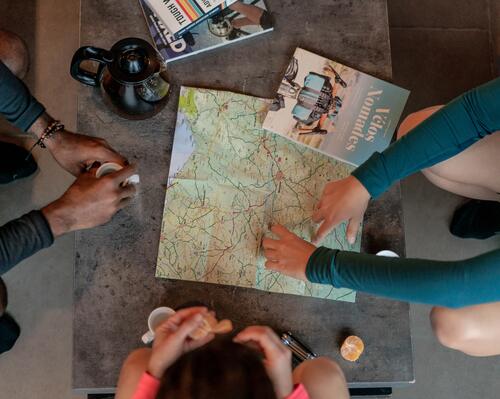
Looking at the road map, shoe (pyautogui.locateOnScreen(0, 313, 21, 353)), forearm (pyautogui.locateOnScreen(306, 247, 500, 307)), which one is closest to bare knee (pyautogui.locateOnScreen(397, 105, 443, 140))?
the road map

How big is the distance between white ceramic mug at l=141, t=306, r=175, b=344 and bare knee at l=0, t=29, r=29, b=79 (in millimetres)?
970

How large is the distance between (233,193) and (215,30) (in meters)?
0.36

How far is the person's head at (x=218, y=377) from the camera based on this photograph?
67 cm

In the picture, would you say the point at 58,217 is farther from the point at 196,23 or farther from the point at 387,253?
the point at 387,253

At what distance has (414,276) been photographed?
91 cm

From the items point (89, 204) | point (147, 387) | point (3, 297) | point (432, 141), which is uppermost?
point (432, 141)

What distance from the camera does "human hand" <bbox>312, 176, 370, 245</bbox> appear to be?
1.01 m

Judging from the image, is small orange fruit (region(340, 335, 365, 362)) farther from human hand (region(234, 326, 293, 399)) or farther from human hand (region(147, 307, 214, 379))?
human hand (region(147, 307, 214, 379))

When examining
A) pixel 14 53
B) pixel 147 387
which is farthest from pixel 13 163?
pixel 147 387

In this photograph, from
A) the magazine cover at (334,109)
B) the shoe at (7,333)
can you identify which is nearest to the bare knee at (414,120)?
the magazine cover at (334,109)

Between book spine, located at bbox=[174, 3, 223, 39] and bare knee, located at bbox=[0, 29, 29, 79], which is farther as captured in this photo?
bare knee, located at bbox=[0, 29, 29, 79]

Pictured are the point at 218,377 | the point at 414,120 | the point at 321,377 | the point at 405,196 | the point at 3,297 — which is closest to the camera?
the point at 218,377

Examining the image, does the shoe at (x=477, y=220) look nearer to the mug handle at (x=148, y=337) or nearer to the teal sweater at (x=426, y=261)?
the teal sweater at (x=426, y=261)

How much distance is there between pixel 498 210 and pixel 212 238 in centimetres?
92
